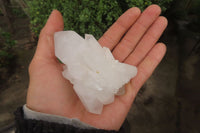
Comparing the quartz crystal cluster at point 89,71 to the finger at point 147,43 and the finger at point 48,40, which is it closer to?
the finger at point 48,40

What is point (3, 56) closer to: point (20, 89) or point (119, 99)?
point (20, 89)

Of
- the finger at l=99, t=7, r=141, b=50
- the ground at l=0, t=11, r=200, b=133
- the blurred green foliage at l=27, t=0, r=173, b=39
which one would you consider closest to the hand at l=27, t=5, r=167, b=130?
the finger at l=99, t=7, r=141, b=50

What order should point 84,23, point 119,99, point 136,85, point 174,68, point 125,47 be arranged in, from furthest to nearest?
point 174,68 → point 84,23 → point 125,47 → point 136,85 → point 119,99

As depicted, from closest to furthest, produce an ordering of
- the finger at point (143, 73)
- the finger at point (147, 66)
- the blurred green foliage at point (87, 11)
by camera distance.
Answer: the finger at point (143, 73) < the finger at point (147, 66) < the blurred green foliage at point (87, 11)

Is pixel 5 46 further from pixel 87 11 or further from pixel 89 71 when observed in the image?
pixel 89 71

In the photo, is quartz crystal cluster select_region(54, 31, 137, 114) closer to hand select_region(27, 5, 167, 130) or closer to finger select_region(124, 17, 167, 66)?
hand select_region(27, 5, 167, 130)

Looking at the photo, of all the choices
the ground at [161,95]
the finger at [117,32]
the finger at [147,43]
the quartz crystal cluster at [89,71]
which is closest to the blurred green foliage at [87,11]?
the finger at [117,32]

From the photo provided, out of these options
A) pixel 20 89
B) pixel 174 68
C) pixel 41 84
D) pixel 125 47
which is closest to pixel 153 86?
pixel 174 68
